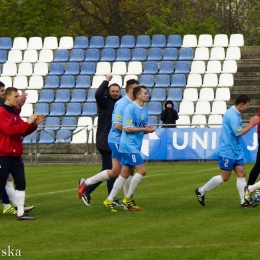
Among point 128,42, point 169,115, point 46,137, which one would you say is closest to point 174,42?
point 128,42

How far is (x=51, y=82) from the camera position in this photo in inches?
1379

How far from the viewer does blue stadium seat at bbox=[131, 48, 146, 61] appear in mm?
35469

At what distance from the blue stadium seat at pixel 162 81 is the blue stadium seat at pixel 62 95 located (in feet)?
10.9

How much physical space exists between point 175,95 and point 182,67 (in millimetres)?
1921

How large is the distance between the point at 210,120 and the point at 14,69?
30.6 ft

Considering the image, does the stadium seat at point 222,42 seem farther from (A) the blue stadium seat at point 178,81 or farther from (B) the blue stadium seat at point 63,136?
(B) the blue stadium seat at point 63,136

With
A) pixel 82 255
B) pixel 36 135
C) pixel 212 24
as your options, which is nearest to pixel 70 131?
pixel 36 135

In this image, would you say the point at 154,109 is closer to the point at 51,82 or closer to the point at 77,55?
the point at 51,82

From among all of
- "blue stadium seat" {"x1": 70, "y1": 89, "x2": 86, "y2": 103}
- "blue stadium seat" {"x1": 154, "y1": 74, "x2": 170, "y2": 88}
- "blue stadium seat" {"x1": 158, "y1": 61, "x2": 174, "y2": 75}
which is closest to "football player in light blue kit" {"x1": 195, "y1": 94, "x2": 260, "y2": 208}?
"blue stadium seat" {"x1": 154, "y1": 74, "x2": 170, "y2": 88}

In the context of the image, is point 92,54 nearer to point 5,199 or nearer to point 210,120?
point 210,120

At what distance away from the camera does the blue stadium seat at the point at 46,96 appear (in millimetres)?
34188

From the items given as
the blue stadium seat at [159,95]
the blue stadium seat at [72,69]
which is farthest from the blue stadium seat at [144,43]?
the blue stadium seat at [159,95]

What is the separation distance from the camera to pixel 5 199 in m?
14.5

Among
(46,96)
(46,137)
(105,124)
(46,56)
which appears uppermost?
(46,56)
